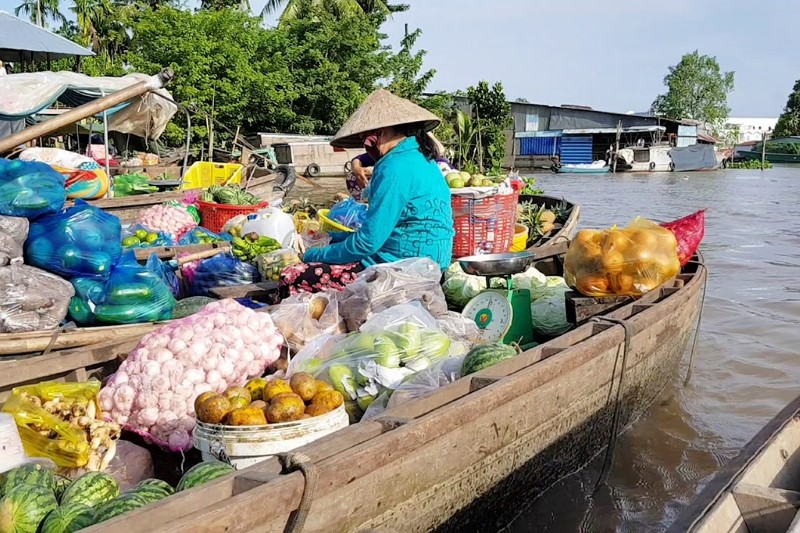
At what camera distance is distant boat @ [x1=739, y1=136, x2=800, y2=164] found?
145 ft

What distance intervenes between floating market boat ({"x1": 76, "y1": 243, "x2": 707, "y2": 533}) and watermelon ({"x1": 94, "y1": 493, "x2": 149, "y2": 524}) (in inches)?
9.7

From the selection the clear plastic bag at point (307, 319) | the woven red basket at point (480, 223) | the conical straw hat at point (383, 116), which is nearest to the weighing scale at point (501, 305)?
the woven red basket at point (480, 223)

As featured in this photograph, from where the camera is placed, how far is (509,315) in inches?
144

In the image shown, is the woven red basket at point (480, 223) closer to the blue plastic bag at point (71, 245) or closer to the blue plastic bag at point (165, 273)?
the blue plastic bag at point (165, 273)

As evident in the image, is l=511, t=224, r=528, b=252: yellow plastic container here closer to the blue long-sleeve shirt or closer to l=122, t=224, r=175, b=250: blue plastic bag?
the blue long-sleeve shirt

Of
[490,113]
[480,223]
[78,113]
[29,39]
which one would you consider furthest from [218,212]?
[490,113]

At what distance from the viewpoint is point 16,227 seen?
3.65m

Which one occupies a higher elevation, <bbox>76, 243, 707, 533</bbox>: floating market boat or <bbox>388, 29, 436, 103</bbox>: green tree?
<bbox>388, 29, 436, 103</bbox>: green tree

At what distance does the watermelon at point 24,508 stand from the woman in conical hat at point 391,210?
2.04m

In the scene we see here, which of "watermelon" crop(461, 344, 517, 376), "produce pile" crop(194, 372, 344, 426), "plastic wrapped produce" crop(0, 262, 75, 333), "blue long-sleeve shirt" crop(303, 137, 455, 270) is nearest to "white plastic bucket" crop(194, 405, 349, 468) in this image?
"produce pile" crop(194, 372, 344, 426)

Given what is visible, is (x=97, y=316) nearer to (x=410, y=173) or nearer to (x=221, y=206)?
(x=410, y=173)

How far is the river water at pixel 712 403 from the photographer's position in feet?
11.4

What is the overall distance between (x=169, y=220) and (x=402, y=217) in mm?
3311

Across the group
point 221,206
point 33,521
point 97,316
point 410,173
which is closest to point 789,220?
point 221,206
